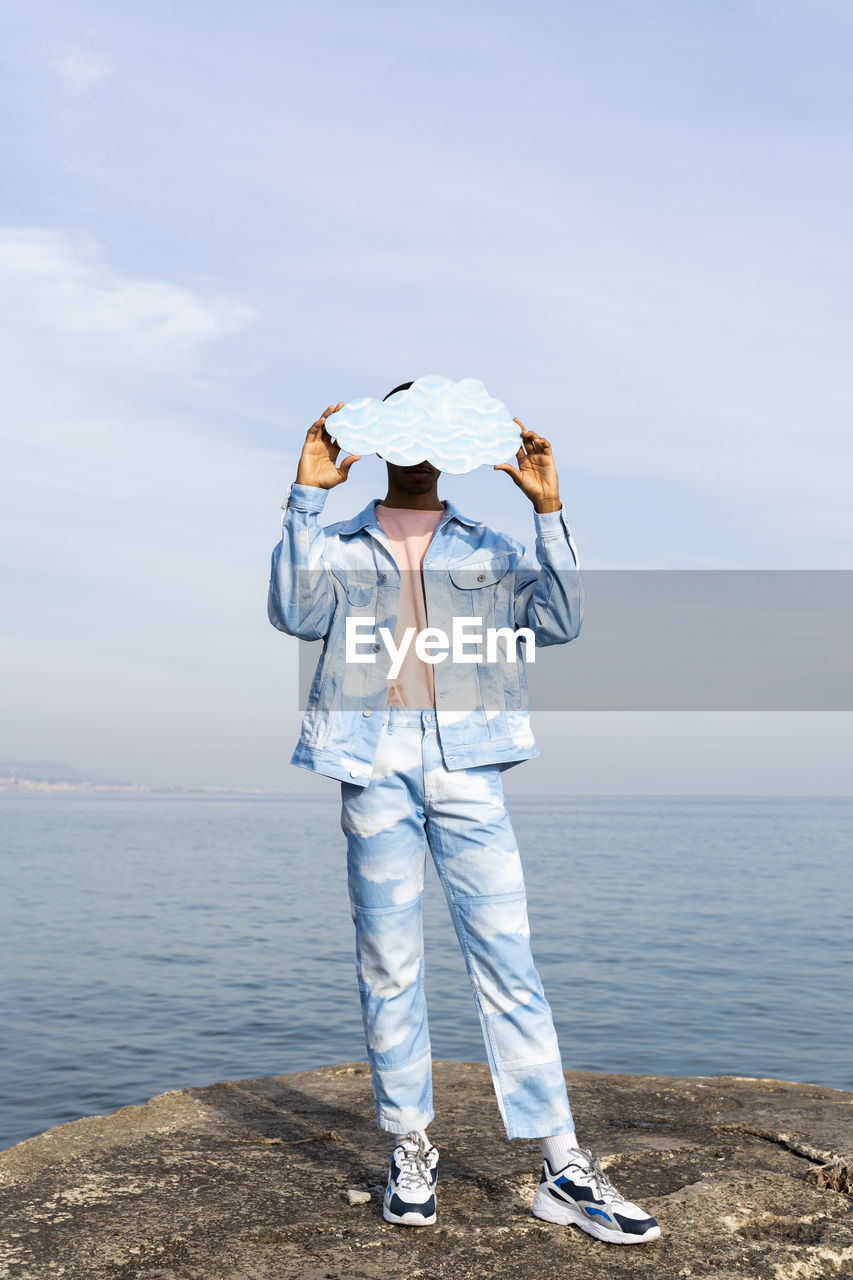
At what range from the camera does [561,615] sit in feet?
10.6

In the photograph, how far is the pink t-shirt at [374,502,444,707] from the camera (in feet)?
10.7

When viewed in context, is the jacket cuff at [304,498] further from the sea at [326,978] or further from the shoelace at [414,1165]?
the sea at [326,978]

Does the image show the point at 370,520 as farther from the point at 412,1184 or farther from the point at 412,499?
the point at 412,1184

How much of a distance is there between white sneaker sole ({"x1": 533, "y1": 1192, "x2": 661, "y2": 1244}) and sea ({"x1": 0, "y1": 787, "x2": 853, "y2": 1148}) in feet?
15.2

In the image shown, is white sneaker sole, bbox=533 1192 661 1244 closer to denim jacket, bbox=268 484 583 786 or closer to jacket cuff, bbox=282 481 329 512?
denim jacket, bbox=268 484 583 786

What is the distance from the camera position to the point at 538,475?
3.24m

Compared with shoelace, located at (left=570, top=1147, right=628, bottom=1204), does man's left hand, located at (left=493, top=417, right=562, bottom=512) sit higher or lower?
higher

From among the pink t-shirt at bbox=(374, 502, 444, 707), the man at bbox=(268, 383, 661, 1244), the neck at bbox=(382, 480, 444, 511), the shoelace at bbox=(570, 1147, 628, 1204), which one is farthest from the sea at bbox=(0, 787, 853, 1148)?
the neck at bbox=(382, 480, 444, 511)

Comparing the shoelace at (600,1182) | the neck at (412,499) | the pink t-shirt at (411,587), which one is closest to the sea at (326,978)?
the shoelace at (600,1182)

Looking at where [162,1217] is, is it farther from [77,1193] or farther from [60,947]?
[60,947]

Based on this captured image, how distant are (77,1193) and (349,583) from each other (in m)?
2.14

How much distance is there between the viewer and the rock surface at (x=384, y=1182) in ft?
9.14

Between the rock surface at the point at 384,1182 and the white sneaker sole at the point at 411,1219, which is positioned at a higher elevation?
the white sneaker sole at the point at 411,1219

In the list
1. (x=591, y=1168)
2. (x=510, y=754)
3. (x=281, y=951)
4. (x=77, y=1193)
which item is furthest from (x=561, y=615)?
(x=281, y=951)
